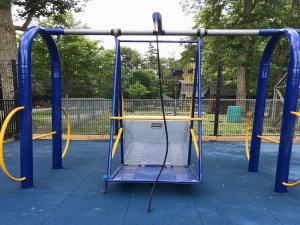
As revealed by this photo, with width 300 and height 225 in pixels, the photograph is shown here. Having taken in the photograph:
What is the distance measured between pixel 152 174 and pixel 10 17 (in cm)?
935

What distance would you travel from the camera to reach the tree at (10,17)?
376 inches

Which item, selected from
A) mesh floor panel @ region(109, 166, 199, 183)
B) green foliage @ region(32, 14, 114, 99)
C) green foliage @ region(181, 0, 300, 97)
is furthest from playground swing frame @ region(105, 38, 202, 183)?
green foliage @ region(32, 14, 114, 99)

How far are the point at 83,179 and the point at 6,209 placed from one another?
1386 millimetres

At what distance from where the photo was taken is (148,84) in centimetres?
1146

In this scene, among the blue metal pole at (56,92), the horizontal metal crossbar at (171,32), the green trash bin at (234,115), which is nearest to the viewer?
the horizontal metal crossbar at (171,32)

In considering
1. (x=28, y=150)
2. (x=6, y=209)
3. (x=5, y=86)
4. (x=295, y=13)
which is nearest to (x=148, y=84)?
(x=5, y=86)

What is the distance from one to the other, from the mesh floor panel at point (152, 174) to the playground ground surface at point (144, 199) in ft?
0.63

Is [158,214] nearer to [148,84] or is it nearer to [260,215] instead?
[260,215]

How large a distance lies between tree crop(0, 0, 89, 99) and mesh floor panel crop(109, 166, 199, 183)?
638cm

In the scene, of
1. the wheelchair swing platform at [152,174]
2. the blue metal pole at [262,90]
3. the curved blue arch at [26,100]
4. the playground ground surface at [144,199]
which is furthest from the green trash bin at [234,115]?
the curved blue arch at [26,100]

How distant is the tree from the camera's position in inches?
376

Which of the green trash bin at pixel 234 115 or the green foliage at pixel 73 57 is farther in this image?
the green foliage at pixel 73 57

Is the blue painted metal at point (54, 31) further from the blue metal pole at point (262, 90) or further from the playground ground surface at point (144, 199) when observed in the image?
the blue metal pole at point (262, 90)

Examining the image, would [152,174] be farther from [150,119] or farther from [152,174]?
[150,119]
